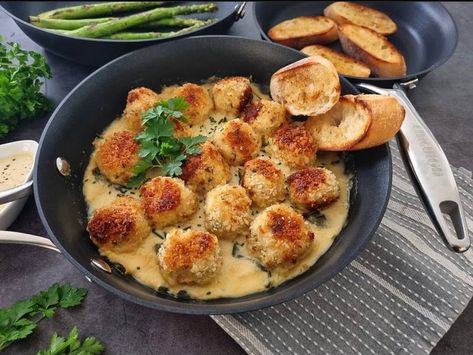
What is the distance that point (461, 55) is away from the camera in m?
3.18

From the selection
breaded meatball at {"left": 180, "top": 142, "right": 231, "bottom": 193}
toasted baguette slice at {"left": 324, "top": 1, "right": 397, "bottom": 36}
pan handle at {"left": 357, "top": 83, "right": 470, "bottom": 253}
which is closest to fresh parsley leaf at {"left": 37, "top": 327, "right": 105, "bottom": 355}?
breaded meatball at {"left": 180, "top": 142, "right": 231, "bottom": 193}

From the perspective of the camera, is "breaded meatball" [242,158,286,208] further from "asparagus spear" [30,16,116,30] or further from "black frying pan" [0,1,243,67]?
"asparagus spear" [30,16,116,30]

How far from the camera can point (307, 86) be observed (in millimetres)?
2182

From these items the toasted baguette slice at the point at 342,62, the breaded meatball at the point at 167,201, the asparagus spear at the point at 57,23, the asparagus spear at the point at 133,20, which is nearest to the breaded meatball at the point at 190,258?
the breaded meatball at the point at 167,201

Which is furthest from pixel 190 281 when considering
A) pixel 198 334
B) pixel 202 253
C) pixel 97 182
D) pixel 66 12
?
pixel 66 12

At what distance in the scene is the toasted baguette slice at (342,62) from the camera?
8.93ft

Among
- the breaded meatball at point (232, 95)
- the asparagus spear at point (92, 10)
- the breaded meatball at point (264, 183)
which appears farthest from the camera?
the asparagus spear at point (92, 10)

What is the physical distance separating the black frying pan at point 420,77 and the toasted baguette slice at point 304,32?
0.11m

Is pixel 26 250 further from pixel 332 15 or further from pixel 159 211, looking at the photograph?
pixel 332 15

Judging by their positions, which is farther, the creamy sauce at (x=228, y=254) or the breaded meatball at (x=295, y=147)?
the breaded meatball at (x=295, y=147)

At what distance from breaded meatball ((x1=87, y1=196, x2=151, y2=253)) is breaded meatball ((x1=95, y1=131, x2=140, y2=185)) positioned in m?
0.21

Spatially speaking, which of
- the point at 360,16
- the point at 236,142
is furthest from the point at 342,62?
the point at 236,142

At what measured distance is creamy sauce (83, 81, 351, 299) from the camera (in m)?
1.70

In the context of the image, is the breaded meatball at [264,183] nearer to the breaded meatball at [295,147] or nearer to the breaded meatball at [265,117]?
the breaded meatball at [295,147]
